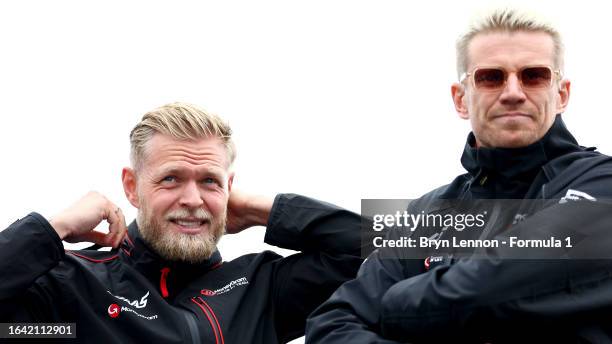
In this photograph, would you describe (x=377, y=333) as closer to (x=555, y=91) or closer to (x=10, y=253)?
(x=555, y=91)

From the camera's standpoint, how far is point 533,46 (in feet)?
13.1

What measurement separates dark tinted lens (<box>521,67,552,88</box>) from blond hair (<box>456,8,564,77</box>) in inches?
3.8

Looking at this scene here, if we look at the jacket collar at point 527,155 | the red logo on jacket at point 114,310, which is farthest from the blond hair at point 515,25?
the red logo on jacket at point 114,310

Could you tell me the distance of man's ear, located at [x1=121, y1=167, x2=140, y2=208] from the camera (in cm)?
579

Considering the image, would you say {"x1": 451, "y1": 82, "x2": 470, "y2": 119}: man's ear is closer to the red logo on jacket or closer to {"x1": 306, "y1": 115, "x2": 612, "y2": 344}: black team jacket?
{"x1": 306, "y1": 115, "x2": 612, "y2": 344}: black team jacket

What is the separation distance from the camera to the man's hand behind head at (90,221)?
5.33 meters

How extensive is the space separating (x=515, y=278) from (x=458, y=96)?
4.10 feet

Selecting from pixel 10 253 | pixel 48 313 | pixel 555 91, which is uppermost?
pixel 555 91

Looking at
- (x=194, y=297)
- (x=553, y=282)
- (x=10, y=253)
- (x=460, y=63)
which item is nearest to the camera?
(x=553, y=282)

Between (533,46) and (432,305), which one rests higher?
(533,46)

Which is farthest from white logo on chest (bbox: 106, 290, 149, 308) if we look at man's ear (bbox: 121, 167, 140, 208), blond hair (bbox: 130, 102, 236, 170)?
blond hair (bbox: 130, 102, 236, 170)

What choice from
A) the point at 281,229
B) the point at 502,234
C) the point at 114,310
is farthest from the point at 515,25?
the point at 114,310

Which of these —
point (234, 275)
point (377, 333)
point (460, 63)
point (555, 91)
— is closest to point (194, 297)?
point (234, 275)

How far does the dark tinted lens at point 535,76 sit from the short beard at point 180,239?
2.39m
